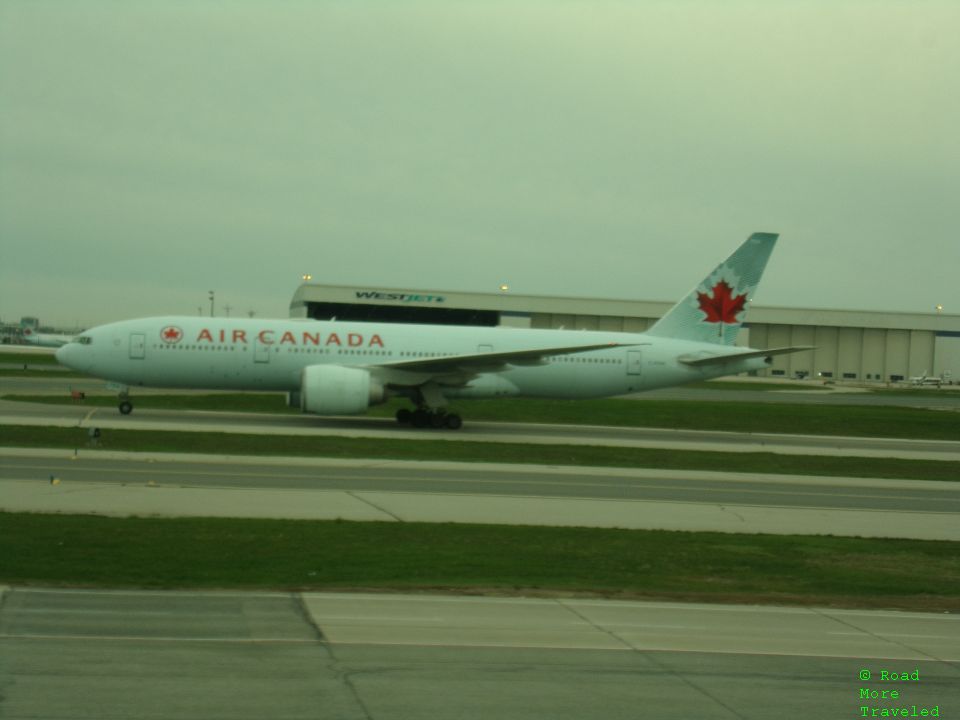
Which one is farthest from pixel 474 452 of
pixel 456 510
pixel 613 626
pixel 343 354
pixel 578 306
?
pixel 578 306

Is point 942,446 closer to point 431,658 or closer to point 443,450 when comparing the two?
point 443,450

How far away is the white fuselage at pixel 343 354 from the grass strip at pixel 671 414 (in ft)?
15.8

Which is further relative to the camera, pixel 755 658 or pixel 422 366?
pixel 422 366

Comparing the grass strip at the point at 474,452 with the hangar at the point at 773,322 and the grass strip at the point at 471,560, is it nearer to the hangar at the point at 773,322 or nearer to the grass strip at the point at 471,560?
the grass strip at the point at 471,560

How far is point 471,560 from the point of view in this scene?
13.5 m

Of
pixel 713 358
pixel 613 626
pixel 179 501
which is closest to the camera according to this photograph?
pixel 613 626

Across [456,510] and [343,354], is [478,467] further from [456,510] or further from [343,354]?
[343,354]

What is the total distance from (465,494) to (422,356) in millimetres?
15423

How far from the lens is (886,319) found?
325ft

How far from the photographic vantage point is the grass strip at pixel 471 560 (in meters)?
11.9

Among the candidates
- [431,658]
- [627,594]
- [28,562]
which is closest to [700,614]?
Answer: [627,594]

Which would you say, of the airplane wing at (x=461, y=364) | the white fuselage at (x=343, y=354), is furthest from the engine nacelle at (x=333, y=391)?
the white fuselage at (x=343, y=354)

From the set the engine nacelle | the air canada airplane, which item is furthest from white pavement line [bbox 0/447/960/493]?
the air canada airplane

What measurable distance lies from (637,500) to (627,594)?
28.2 ft
